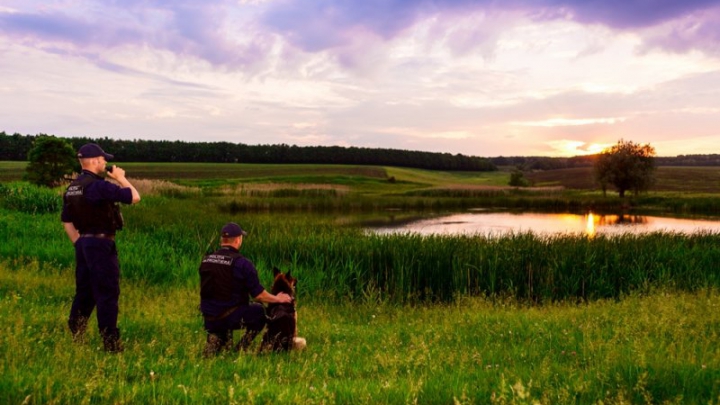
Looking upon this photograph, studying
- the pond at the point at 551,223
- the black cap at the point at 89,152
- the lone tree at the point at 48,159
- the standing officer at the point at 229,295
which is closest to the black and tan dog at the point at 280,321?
the standing officer at the point at 229,295

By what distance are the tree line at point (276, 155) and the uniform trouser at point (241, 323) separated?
14863 centimetres

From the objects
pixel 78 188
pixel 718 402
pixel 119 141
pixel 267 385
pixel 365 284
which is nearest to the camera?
pixel 718 402

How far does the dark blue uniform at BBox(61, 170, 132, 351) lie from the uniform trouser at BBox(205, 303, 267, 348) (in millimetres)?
1300

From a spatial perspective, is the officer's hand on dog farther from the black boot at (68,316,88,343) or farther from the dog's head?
the black boot at (68,316,88,343)

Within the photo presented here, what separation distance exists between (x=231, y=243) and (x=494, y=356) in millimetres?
3795

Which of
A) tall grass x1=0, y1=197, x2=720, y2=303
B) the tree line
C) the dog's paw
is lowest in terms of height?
tall grass x1=0, y1=197, x2=720, y2=303

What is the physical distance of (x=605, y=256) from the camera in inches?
686

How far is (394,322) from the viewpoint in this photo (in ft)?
37.2

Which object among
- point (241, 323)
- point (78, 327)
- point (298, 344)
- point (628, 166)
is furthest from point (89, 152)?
point (628, 166)

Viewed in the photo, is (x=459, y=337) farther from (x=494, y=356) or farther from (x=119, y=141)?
(x=119, y=141)

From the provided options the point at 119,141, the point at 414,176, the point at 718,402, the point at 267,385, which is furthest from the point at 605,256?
the point at 119,141

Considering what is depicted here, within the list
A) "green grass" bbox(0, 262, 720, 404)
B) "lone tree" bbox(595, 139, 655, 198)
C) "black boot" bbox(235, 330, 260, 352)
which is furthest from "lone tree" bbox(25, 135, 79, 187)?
"lone tree" bbox(595, 139, 655, 198)

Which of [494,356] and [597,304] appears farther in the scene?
[597,304]

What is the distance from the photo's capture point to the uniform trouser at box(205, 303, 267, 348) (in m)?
7.48
